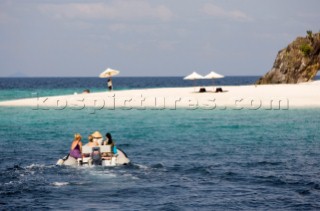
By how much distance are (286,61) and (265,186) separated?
5976 cm

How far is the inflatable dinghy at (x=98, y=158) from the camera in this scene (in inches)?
918

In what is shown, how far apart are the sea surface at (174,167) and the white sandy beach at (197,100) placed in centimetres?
903

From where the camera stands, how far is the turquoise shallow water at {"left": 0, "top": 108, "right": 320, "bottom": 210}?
18281mm

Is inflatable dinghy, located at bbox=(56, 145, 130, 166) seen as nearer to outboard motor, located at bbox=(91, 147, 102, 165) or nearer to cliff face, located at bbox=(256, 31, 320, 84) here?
outboard motor, located at bbox=(91, 147, 102, 165)

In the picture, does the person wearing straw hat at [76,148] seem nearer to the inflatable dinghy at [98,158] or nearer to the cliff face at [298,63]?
the inflatable dinghy at [98,158]

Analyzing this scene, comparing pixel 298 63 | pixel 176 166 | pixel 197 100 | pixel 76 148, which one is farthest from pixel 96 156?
pixel 298 63

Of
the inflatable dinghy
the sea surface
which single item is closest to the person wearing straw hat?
the inflatable dinghy

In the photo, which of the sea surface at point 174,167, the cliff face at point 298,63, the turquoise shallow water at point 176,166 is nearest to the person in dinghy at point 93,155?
the sea surface at point 174,167

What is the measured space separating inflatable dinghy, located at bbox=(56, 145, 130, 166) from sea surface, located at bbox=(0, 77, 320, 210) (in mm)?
385

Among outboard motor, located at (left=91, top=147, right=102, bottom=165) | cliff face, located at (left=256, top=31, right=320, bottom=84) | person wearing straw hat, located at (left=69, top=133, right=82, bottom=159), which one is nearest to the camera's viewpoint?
outboard motor, located at (left=91, top=147, right=102, bottom=165)

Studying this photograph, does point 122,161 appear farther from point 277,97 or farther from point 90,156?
point 277,97

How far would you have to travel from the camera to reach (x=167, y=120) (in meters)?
42.3

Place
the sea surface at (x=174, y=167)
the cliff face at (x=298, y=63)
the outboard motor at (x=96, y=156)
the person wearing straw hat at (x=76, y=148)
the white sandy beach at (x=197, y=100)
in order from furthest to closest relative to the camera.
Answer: the cliff face at (x=298, y=63) → the white sandy beach at (x=197, y=100) → the person wearing straw hat at (x=76, y=148) → the outboard motor at (x=96, y=156) → the sea surface at (x=174, y=167)

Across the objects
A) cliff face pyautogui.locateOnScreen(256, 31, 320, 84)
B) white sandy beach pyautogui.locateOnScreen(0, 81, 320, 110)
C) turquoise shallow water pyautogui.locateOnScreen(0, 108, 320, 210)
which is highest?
cliff face pyautogui.locateOnScreen(256, 31, 320, 84)
